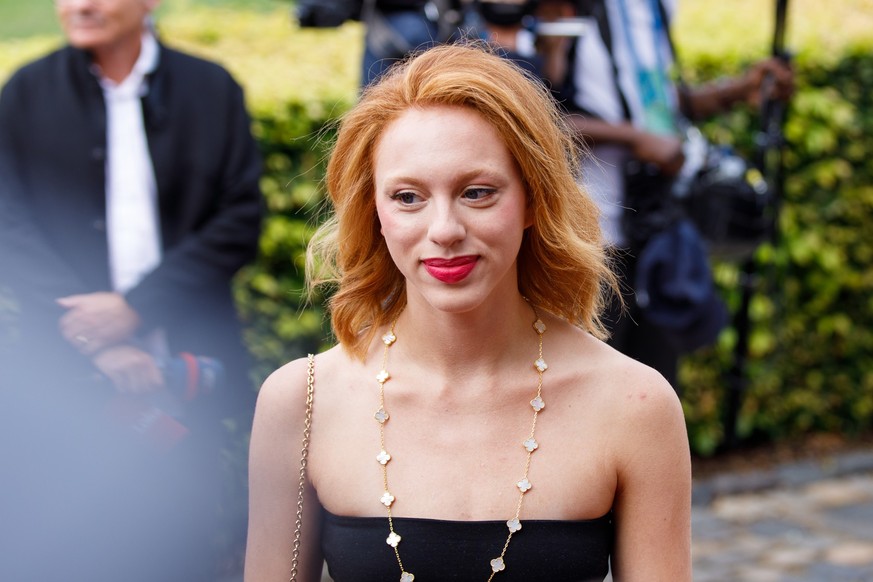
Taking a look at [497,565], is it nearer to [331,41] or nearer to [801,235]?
[801,235]

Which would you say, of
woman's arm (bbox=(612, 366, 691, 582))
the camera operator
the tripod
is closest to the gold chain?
woman's arm (bbox=(612, 366, 691, 582))

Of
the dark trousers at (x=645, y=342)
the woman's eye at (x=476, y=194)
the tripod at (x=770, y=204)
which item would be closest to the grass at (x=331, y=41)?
the tripod at (x=770, y=204)

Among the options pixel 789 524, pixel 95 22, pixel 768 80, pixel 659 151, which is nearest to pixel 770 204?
pixel 768 80

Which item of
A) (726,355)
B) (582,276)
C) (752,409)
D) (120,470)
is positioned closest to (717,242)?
(726,355)

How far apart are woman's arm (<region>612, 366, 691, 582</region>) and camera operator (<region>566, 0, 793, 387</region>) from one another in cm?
162

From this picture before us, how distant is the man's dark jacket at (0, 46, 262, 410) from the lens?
11.3 ft

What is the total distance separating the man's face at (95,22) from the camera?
11.5 feet

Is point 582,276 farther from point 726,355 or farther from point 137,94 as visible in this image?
point 726,355

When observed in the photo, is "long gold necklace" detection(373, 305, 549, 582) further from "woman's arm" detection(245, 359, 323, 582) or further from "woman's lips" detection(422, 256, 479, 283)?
"woman's lips" detection(422, 256, 479, 283)

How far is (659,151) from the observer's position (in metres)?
3.89

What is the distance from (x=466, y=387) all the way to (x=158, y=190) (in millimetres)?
1689

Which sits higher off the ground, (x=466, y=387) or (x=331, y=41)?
(x=331, y=41)

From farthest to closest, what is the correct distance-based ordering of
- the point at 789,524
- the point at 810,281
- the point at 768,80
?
the point at 810,281
the point at 789,524
the point at 768,80

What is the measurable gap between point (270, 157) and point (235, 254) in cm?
151
